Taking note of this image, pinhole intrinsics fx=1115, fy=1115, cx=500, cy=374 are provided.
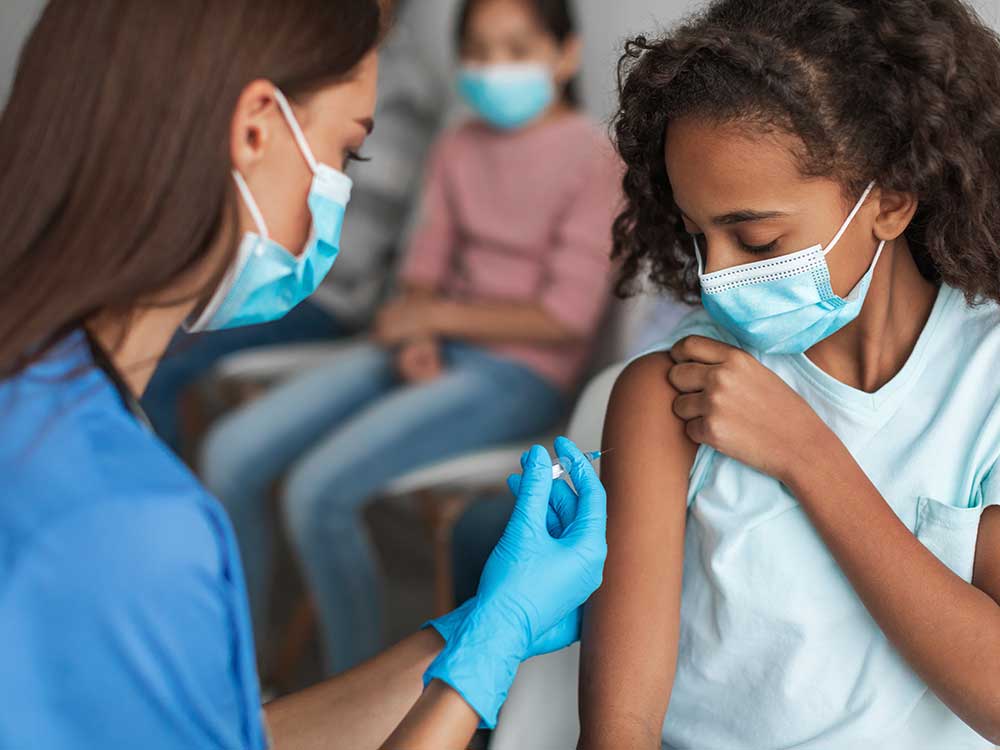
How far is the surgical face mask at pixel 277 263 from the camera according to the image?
44.0 inches

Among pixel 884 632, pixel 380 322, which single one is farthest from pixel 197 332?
pixel 380 322

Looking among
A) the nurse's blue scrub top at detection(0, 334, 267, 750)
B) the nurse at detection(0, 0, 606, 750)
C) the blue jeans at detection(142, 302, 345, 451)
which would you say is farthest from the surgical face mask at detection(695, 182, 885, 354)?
the blue jeans at detection(142, 302, 345, 451)

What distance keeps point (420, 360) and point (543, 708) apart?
4.33 ft

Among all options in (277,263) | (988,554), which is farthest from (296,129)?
(988,554)

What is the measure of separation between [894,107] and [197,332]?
2.54 ft

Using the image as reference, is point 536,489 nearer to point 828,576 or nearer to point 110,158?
point 828,576

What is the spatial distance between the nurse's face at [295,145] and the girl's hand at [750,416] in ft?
1.48

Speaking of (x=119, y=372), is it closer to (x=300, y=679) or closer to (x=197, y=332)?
(x=197, y=332)

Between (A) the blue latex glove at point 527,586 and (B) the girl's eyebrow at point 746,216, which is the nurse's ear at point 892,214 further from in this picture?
(A) the blue latex glove at point 527,586

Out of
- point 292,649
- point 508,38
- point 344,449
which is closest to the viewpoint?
point 344,449

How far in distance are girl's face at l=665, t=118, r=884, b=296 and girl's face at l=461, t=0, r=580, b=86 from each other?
1.37 meters

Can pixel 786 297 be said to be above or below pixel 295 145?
below

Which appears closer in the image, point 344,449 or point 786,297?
point 786,297

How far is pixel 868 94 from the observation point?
3.90 ft
